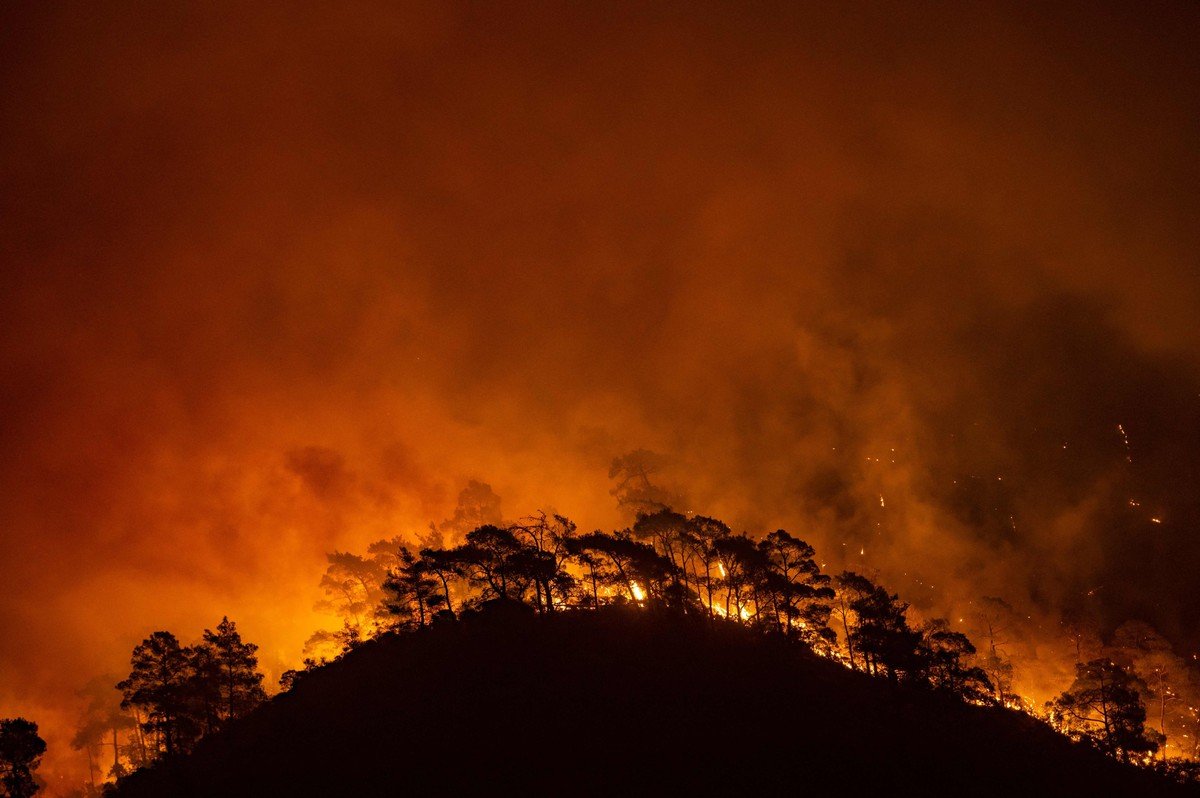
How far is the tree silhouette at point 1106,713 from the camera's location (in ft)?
181

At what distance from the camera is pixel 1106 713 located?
57.2m

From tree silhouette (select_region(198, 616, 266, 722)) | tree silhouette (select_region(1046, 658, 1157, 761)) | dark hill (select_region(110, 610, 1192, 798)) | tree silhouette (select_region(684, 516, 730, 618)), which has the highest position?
tree silhouette (select_region(684, 516, 730, 618))

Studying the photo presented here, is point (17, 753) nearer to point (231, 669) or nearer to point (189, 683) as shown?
point (189, 683)

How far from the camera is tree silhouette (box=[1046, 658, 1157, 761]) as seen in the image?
181ft

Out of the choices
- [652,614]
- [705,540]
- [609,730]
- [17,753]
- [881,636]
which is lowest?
[609,730]

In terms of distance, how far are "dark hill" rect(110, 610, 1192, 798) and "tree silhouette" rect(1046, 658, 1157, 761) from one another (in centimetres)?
430

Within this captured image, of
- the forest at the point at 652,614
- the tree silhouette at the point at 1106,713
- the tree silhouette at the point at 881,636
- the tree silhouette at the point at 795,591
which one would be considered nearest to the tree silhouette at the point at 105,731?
the forest at the point at 652,614

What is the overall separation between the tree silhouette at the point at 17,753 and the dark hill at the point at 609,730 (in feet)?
18.9

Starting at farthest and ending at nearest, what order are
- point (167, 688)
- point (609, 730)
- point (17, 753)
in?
point (167, 688), point (17, 753), point (609, 730)

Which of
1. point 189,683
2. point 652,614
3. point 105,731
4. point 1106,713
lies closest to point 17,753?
point 189,683

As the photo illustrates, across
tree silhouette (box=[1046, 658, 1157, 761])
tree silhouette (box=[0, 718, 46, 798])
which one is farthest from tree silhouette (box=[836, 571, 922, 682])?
tree silhouette (box=[0, 718, 46, 798])

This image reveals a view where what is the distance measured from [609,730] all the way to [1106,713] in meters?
51.1

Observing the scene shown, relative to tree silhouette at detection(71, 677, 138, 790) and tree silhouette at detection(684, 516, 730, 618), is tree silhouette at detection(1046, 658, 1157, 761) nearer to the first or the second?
tree silhouette at detection(684, 516, 730, 618)

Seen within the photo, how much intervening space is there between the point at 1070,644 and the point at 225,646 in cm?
9804
